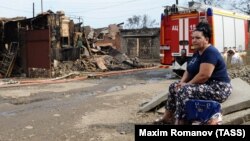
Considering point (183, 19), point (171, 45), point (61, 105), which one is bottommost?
point (61, 105)

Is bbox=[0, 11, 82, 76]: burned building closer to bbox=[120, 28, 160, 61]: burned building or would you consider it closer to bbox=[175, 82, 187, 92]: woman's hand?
bbox=[175, 82, 187, 92]: woman's hand

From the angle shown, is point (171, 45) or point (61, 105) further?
point (171, 45)

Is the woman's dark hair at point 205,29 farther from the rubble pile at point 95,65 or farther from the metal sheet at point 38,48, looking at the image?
the rubble pile at point 95,65

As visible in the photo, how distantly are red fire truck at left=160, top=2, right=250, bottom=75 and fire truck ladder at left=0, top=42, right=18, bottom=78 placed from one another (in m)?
8.54

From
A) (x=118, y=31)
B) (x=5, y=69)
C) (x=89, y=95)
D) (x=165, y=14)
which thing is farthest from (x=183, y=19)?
(x=118, y=31)

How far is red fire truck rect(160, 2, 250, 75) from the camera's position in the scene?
15.2 m

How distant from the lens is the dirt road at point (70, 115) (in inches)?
272

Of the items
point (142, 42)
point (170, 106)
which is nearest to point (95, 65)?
point (142, 42)

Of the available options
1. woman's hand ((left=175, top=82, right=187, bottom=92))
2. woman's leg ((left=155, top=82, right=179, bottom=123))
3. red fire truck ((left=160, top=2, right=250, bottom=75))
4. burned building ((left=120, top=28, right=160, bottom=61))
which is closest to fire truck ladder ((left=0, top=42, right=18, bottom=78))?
red fire truck ((left=160, top=2, right=250, bottom=75))

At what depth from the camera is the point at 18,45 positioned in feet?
68.1

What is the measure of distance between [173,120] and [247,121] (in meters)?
1.48

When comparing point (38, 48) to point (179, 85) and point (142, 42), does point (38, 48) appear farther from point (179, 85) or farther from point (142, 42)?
point (142, 42)

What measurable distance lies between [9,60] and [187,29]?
1042 cm

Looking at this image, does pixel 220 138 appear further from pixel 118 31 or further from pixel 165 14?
pixel 118 31
